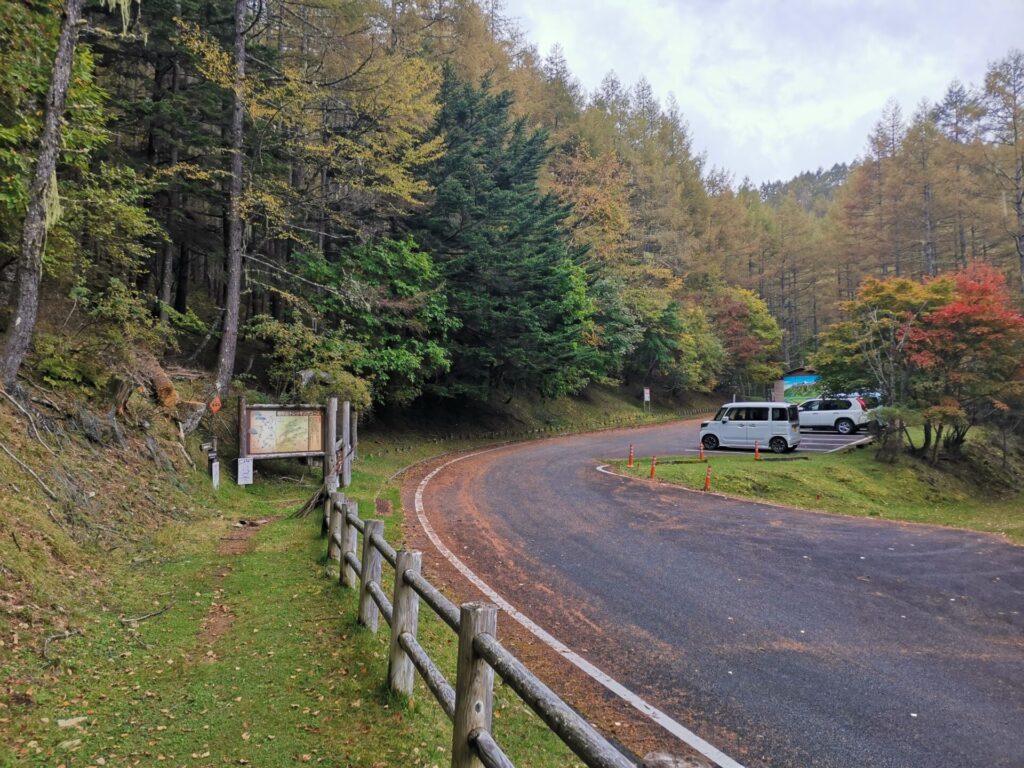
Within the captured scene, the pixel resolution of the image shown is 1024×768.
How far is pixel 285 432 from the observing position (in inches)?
520

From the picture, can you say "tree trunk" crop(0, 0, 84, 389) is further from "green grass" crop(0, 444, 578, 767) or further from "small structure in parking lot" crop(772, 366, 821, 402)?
"small structure in parking lot" crop(772, 366, 821, 402)

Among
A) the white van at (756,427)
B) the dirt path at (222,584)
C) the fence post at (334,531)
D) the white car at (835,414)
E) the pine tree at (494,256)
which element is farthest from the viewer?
the white car at (835,414)

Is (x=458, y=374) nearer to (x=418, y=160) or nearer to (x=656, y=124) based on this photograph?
(x=418, y=160)

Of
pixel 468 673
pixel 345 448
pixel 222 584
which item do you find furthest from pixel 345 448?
pixel 468 673

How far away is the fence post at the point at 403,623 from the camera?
415 cm

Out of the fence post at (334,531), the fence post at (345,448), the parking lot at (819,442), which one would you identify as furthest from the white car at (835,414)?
the fence post at (334,531)

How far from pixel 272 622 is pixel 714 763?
413 cm

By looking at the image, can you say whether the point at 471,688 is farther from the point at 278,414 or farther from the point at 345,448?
the point at 345,448

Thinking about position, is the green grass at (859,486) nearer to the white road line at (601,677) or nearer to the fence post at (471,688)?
the white road line at (601,677)

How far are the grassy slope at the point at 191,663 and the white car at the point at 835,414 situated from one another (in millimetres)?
27357

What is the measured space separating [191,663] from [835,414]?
30.0m

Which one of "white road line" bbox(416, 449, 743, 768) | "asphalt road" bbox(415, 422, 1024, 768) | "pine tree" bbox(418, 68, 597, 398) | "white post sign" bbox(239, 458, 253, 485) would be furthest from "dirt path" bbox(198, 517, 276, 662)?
"pine tree" bbox(418, 68, 597, 398)

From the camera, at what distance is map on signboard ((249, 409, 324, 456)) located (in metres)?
12.8

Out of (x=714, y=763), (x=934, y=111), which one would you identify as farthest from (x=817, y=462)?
(x=934, y=111)
